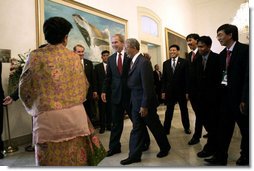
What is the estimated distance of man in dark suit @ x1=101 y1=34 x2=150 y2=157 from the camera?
2369 mm

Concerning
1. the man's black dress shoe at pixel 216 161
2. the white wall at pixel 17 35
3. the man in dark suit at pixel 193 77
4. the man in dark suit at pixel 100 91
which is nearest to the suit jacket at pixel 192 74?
the man in dark suit at pixel 193 77

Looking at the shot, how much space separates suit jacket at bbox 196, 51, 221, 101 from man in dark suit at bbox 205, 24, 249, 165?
0.20 feet

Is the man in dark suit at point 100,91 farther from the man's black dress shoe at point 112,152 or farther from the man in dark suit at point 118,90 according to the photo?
the man's black dress shoe at point 112,152

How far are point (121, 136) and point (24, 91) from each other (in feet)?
4.44

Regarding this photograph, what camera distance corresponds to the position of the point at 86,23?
2375 millimetres

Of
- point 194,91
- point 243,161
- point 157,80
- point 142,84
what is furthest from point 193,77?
point 243,161

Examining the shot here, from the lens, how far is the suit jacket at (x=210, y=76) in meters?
2.02

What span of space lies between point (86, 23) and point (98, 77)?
58 cm

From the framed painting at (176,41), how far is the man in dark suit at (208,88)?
0.46 feet

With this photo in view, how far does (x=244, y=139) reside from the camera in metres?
1.85

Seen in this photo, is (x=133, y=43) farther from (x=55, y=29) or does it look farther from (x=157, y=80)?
(x=55, y=29)

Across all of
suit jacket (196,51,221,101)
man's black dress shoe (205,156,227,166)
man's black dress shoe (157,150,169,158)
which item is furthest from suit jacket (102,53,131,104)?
man's black dress shoe (205,156,227,166)

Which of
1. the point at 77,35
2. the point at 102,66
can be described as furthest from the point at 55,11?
the point at 102,66

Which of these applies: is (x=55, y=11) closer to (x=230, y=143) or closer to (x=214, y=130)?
(x=214, y=130)
